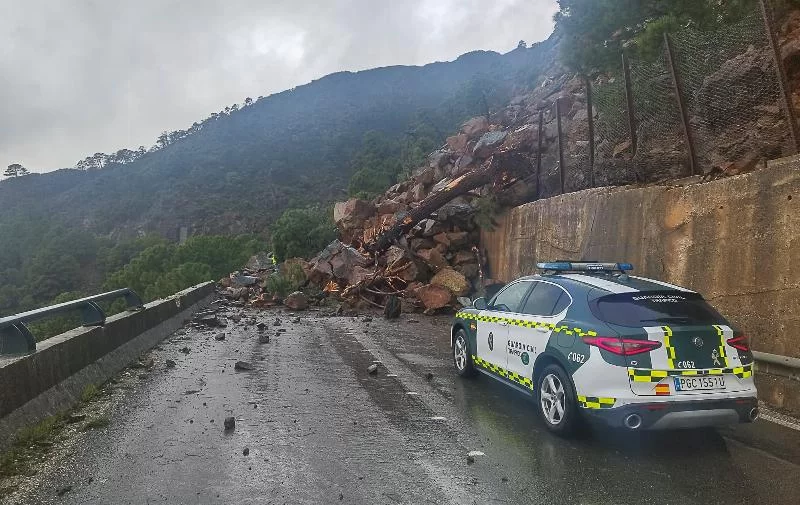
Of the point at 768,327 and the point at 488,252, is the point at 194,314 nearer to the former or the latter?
the point at 488,252

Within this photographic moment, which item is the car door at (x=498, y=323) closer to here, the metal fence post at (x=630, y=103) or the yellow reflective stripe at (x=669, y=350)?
the yellow reflective stripe at (x=669, y=350)

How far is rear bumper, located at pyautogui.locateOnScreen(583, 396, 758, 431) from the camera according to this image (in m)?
4.84

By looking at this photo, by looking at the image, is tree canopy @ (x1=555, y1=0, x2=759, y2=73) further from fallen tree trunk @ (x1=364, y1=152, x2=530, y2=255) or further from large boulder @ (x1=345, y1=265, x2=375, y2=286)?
large boulder @ (x1=345, y1=265, x2=375, y2=286)

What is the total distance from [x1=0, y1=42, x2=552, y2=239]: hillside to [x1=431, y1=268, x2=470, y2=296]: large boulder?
48138 mm

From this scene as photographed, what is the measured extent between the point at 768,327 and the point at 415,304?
12872mm

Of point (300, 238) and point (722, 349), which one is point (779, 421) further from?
point (300, 238)

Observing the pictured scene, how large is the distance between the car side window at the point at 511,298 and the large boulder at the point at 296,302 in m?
14.3

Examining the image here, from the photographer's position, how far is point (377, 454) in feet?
16.5

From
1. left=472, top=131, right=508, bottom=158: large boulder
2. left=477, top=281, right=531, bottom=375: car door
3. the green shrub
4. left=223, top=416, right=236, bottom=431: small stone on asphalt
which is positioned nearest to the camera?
left=223, top=416, right=236, bottom=431: small stone on asphalt

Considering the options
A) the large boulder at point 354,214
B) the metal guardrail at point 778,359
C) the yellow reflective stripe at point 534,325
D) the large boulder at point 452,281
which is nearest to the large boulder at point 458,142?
the large boulder at point 354,214

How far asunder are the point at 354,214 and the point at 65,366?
21.4m

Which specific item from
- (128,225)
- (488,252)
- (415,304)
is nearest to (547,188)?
(488,252)

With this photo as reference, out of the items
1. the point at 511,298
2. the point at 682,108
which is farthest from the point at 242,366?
the point at 682,108

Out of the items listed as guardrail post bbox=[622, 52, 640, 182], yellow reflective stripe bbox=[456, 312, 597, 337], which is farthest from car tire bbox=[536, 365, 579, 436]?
guardrail post bbox=[622, 52, 640, 182]
